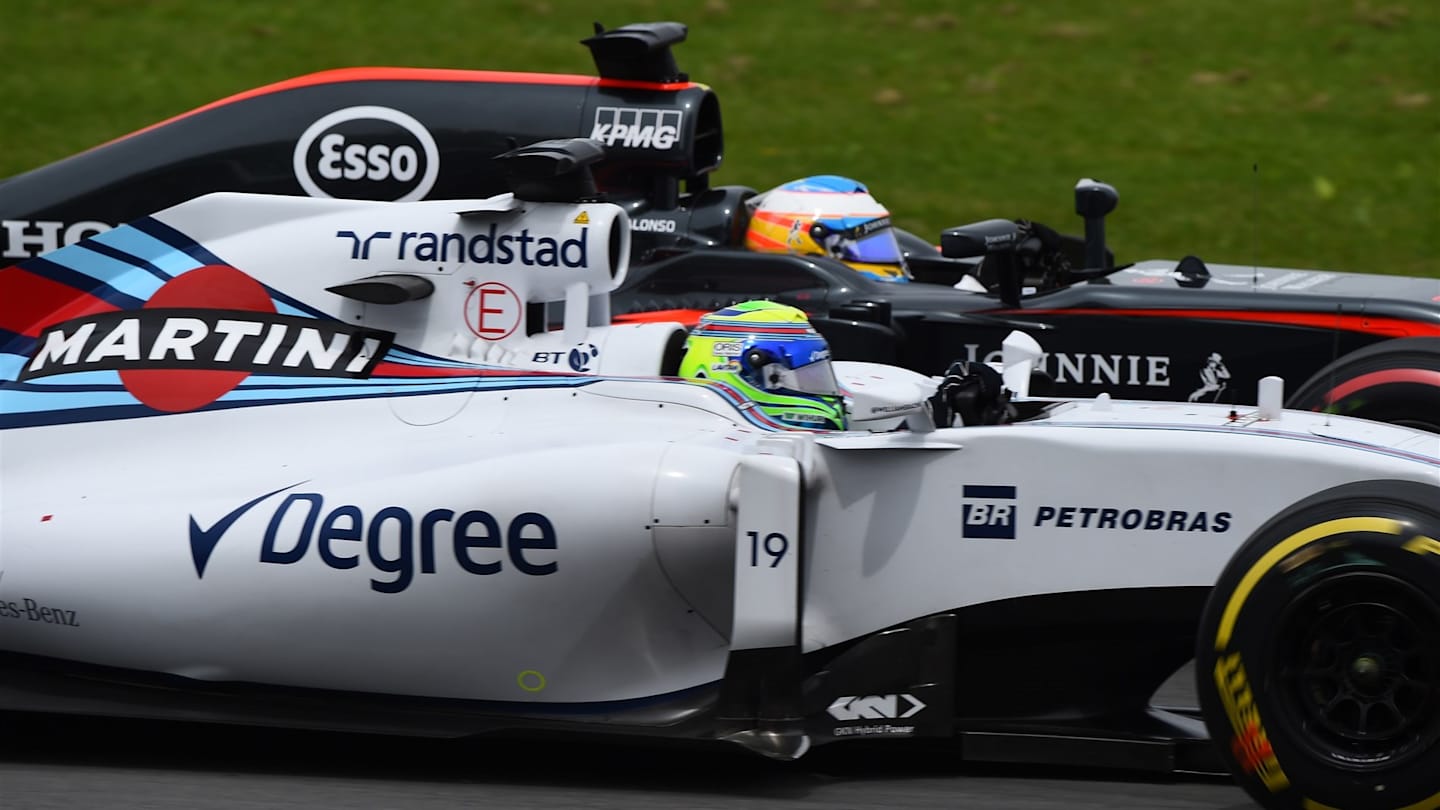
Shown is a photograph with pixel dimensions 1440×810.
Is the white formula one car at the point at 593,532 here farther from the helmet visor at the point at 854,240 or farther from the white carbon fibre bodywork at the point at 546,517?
the helmet visor at the point at 854,240

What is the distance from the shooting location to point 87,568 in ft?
16.7

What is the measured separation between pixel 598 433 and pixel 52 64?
13225 mm

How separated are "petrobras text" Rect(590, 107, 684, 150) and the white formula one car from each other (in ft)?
7.53

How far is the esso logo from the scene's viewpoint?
7770mm

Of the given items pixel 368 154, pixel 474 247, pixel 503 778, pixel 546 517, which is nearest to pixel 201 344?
pixel 474 247

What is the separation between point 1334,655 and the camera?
409cm

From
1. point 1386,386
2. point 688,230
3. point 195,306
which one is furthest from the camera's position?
point 688,230

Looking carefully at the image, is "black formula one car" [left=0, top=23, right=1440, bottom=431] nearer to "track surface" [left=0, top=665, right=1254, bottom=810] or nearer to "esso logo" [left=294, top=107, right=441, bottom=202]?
"esso logo" [left=294, top=107, right=441, bottom=202]

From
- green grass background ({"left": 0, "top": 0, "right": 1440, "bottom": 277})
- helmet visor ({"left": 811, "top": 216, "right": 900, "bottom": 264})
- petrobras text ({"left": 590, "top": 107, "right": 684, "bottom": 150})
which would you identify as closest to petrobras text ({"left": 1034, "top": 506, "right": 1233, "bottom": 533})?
helmet visor ({"left": 811, "top": 216, "right": 900, "bottom": 264})

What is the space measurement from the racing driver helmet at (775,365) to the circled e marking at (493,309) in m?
0.50

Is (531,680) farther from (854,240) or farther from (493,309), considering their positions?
(854,240)

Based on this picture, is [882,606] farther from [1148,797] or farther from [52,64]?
[52,64]

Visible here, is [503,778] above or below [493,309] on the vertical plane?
below

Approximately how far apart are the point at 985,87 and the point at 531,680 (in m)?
11.5
